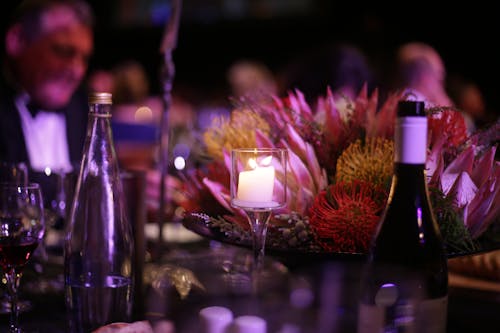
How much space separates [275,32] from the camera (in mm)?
6773

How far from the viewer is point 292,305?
805mm

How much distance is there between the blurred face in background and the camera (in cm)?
194

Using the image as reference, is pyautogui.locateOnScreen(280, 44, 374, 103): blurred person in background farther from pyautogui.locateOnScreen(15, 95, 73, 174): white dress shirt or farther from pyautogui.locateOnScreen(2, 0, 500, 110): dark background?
pyautogui.locateOnScreen(2, 0, 500, 110): dark background

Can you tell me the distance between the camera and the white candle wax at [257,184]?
2.31ft

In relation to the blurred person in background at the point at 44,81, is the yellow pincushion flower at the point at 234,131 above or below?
below

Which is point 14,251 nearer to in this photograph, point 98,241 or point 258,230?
point 98,241

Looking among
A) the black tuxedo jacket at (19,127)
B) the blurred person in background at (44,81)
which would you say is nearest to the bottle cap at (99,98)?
the black tuxedo jacket at (19,127)

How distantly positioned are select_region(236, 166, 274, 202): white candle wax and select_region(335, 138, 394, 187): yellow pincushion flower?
0.34ft

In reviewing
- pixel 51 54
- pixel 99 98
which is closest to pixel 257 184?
pixel 99 98

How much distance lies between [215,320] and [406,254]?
0.24 metres

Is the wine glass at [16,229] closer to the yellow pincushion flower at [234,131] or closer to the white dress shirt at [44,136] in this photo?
the yellow pincushion flower at [234,131]

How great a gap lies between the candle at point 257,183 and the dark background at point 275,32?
322 cm

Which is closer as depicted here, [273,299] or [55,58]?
[273,299]

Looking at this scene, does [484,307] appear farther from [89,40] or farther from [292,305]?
[89,40]
